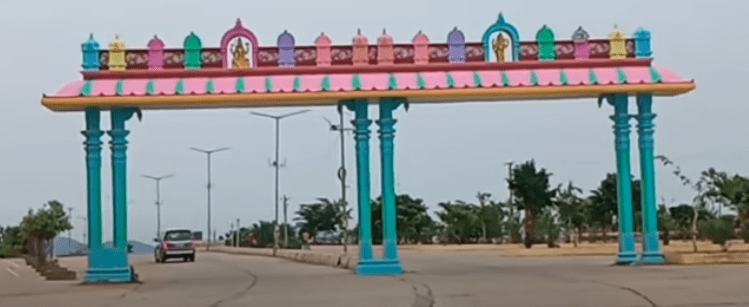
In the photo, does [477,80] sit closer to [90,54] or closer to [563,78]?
[563,78]

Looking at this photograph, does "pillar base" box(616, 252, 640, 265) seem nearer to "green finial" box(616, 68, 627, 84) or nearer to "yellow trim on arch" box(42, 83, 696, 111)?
"yellow trim on arch" box(42, 83, 696, 111)

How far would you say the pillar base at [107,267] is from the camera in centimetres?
2781

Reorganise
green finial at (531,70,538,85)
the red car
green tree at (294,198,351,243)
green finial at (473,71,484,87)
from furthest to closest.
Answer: green tree at (294,198,351,243) → the red car → green finial at (531,70,538,85) → green finial at (473,71,484,87)

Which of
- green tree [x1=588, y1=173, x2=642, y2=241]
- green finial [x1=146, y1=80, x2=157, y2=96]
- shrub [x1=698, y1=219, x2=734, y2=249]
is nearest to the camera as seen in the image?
green finial [x1=146, y1=80, x2=157, y2=96]

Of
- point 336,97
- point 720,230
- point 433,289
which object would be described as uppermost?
point 336,97

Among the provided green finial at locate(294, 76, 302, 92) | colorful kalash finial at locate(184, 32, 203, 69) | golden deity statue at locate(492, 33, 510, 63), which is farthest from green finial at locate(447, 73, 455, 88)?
colorful kalash finial at locate(184, 32, 203, 69)

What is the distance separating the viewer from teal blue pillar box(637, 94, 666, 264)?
29.5 meters

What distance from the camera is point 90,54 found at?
28297mm

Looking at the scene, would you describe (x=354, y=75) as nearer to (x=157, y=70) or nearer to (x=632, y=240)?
(x=157, y=70)

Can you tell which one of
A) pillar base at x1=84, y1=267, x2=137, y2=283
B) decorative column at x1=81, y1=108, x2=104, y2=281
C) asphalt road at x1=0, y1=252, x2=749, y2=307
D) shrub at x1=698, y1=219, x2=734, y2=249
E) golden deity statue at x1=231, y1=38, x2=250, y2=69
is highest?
golden deity statue at x1=231, y1=38, x2=250, y2=69

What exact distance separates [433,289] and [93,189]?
9.69m

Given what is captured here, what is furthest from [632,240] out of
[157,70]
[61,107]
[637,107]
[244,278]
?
[61,107]

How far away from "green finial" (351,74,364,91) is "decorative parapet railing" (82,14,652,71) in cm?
49

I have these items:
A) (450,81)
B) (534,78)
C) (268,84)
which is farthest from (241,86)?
(534,78)
